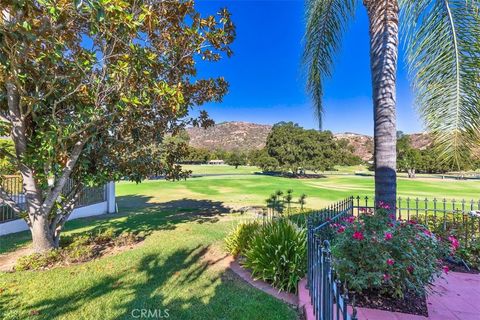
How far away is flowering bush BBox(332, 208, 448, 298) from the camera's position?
3412mm

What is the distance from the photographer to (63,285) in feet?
15.7

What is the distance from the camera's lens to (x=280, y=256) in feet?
15.9

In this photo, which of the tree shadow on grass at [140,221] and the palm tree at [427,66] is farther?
the tree shadow on grass at [140,221]

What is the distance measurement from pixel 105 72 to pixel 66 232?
649cm

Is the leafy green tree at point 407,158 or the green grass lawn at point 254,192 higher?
the leafy green tree at point 407,158

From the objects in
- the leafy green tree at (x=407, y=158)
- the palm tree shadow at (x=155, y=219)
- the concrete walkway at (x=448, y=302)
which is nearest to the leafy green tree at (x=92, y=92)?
the palm tree shadow at (x=155, y=219)

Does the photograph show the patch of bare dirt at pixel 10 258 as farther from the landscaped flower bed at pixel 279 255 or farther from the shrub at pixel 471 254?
the shrub at pixel 471 254

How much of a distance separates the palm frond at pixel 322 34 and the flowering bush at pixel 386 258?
5.11 metres

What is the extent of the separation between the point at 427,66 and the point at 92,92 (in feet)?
21.3

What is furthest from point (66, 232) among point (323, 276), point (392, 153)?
point (392, 153)

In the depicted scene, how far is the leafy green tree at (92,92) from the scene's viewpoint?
4504 millimetres

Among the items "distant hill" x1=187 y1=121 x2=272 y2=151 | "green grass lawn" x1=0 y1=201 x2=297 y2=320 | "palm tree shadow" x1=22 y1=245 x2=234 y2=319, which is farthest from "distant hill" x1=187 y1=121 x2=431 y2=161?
"palm tree shadow" x1=22 y1=245 x2=234 y2=319

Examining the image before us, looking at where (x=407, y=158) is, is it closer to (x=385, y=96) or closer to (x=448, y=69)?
(x=448, y=69)

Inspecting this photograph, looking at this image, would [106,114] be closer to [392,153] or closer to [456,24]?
[392,153]
